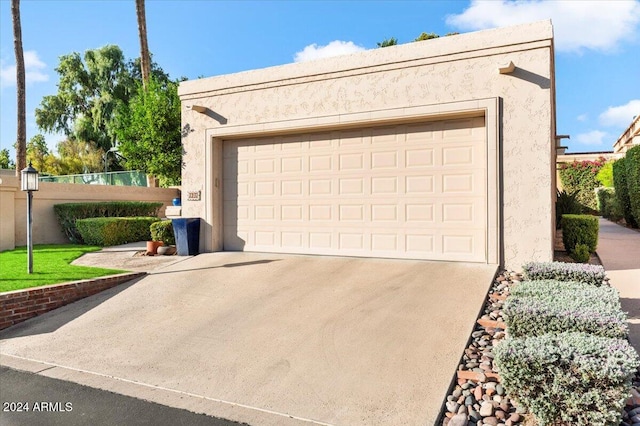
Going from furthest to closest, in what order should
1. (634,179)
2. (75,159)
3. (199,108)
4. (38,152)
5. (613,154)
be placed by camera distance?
(38,152) → (75,159) → (613,154) → (634,179) → (199,108)

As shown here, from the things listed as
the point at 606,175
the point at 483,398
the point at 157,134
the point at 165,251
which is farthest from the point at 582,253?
the point at 606,175

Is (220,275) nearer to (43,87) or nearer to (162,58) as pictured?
(162,58)

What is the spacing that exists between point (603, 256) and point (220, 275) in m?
8.20

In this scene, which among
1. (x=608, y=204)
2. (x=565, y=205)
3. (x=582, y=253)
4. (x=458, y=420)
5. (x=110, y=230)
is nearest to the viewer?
(x=458, y=420)

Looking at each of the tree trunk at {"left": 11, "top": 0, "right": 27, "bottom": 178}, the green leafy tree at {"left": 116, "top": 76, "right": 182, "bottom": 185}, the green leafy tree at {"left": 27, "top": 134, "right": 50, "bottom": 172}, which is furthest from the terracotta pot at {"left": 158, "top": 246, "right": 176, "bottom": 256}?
the green leafy tree at {"left": 27, "top": 134, "right": 50, "bottom": 172}

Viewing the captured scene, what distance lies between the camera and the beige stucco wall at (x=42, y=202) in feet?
39.3

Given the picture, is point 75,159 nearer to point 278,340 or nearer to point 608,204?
point 278,340

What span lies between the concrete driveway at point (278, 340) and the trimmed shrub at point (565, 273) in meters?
0.73

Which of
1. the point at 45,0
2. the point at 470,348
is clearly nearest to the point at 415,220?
the point at 470,348

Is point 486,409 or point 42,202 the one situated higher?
point 42,202

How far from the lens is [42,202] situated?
43.2 feet

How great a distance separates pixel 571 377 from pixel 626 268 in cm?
650

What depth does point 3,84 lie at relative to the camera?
1769cm

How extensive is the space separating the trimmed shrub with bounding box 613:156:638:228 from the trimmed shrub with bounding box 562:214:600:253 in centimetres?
880
